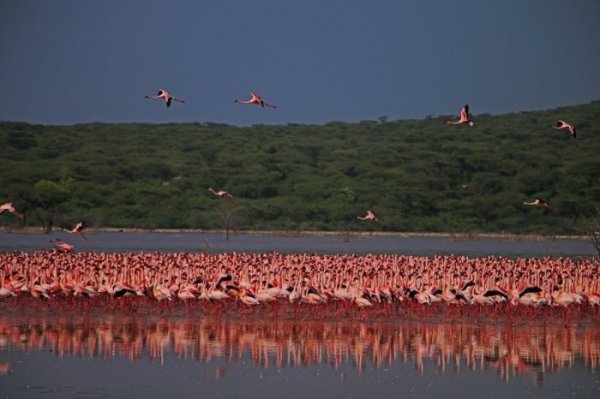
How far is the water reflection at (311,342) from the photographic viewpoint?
20.3m

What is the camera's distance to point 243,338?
2250 centimetres

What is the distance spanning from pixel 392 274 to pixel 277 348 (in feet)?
28.5

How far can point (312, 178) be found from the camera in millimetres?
97125

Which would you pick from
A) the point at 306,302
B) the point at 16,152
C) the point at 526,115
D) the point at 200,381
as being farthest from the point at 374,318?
the point at 526,115

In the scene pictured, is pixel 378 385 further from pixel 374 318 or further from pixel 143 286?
pixel 143 286

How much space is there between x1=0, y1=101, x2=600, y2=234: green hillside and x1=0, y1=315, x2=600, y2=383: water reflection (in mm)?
44038

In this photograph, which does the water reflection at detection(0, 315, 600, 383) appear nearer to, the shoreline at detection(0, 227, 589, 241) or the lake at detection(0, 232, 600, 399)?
the lake at detection(0, 232, 600, 399)

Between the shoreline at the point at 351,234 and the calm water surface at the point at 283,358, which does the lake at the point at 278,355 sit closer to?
the calm water surface at the point at 283,358

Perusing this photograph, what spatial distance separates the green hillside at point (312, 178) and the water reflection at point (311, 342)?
44.0 meters

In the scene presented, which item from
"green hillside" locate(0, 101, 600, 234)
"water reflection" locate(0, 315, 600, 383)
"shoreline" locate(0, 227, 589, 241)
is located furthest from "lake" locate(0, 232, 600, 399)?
"shoreline" locate(0, 227, 589, 241)

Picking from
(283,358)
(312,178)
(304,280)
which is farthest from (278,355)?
(312,178)

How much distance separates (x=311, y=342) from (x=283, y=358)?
1.86m

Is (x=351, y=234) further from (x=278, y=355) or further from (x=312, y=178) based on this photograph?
(x=278, y=355)

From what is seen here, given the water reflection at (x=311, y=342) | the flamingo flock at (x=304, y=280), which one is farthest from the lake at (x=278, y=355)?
the flamingo flock at (x=304, y=280)
